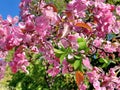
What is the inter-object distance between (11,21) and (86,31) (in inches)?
25.9

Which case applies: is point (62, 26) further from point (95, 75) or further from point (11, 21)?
point (95, 75)

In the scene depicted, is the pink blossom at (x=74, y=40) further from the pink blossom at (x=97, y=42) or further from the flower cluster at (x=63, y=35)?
the pink blossom at (x=97, y=42)

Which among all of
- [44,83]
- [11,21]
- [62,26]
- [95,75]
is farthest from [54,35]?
[44,83]

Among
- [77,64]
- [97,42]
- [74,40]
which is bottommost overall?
[77,64]

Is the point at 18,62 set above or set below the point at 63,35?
above

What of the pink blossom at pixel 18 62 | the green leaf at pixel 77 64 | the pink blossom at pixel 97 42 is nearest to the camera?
the green leaf at pixel 77 64

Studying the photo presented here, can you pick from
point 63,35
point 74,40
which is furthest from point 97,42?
point 63,35

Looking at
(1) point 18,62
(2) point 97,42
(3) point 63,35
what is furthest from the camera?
(2) point 97,42

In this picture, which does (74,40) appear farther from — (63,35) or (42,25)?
(42,25)

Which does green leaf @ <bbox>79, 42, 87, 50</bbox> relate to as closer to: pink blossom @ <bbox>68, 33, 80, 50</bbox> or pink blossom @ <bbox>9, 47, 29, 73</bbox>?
pink blossom @ <bbox>68, 33, 80, 50</bbox>

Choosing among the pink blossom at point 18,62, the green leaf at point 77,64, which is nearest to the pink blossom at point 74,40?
the green leaf at point 77,64

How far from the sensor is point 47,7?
2.87 m

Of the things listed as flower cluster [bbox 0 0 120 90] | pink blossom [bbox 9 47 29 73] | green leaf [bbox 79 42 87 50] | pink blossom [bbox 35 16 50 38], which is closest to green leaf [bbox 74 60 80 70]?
flower cluster [bbox 0 0 120 90]

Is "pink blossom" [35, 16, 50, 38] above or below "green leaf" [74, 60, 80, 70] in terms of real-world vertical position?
above
